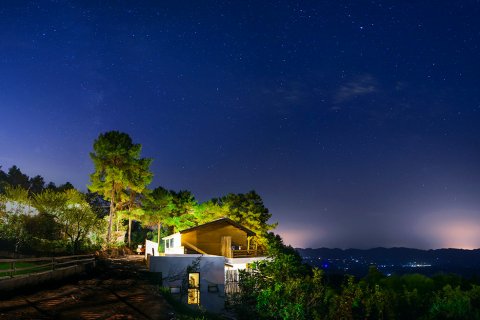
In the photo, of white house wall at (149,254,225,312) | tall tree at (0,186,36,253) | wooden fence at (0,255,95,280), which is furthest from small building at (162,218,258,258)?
tall tree at (0,186,36,253)

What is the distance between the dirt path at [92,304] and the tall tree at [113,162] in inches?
969

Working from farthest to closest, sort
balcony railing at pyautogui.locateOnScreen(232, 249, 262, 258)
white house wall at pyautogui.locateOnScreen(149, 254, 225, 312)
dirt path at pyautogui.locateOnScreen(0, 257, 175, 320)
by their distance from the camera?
balcony railing at pyautogui.locateOnScreen(232, 249, 262, 258), white house wall at pyautogui.locateOnScreen(149, 254, 225, 312), dirt path at pyautogui.locateOnScreen(0, 257, 175, 320)

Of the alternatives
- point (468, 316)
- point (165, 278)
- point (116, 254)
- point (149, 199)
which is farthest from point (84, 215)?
point (468, 316)

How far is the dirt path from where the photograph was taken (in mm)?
11289

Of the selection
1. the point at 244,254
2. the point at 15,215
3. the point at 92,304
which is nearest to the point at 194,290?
the point at 244,254

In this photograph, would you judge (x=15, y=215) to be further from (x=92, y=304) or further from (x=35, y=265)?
(x=92, y=304)

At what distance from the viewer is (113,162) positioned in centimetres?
4159

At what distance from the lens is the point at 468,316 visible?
84.8ft

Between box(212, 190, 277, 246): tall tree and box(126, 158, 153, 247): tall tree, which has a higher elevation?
box(126, 158, 153, 247): tall tree

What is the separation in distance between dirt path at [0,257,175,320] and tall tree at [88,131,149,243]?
24602 mm

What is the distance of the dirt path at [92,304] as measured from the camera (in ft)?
37.0

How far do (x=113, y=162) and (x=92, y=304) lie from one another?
30432 mm

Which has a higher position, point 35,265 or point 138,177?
point 138,177

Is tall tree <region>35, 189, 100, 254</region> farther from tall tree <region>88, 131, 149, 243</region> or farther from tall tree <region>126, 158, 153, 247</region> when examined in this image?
tall tree <region>126, 158, 153, 247</region>
